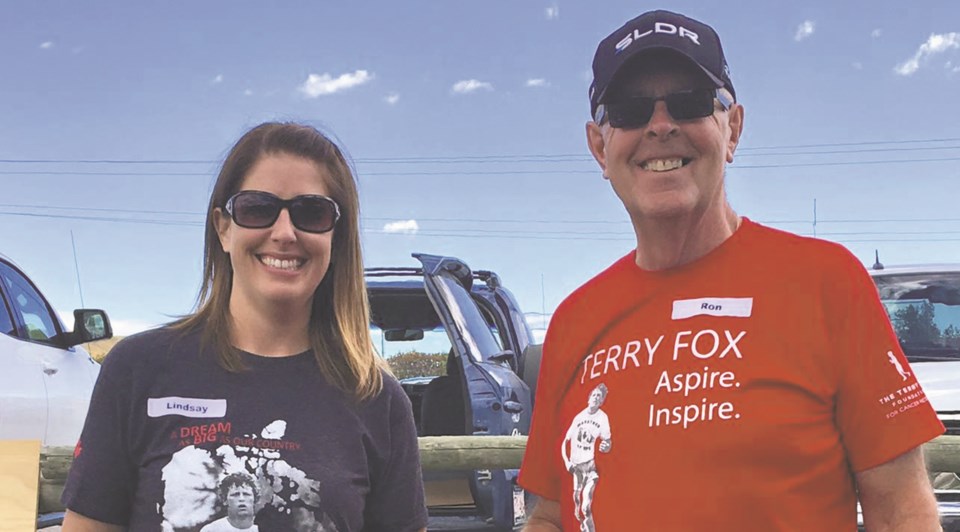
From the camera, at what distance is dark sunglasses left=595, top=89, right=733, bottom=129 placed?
1.77m

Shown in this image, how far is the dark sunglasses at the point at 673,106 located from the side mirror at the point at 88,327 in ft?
19.1

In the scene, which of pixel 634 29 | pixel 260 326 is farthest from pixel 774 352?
pixel 260 326

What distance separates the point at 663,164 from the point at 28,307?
5942 mm

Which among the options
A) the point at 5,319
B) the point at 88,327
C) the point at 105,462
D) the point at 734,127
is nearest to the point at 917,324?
the point at 734,127

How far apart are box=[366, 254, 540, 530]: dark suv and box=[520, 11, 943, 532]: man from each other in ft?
10.2

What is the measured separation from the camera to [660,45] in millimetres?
1755

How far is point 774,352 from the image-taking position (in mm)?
1597

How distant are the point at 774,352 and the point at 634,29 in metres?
0.67

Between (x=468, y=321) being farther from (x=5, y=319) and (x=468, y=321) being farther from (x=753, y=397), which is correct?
(x=753, y=397)

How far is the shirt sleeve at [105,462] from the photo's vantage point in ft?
6.05

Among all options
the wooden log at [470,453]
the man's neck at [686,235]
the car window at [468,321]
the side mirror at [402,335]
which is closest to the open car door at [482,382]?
the car window at [468,321]

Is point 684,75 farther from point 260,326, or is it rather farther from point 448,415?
point 448,415

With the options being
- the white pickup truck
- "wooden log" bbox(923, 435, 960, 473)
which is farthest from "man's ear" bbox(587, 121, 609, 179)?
the white pickup truck

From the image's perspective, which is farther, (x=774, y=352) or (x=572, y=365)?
(x=572, y=365)
